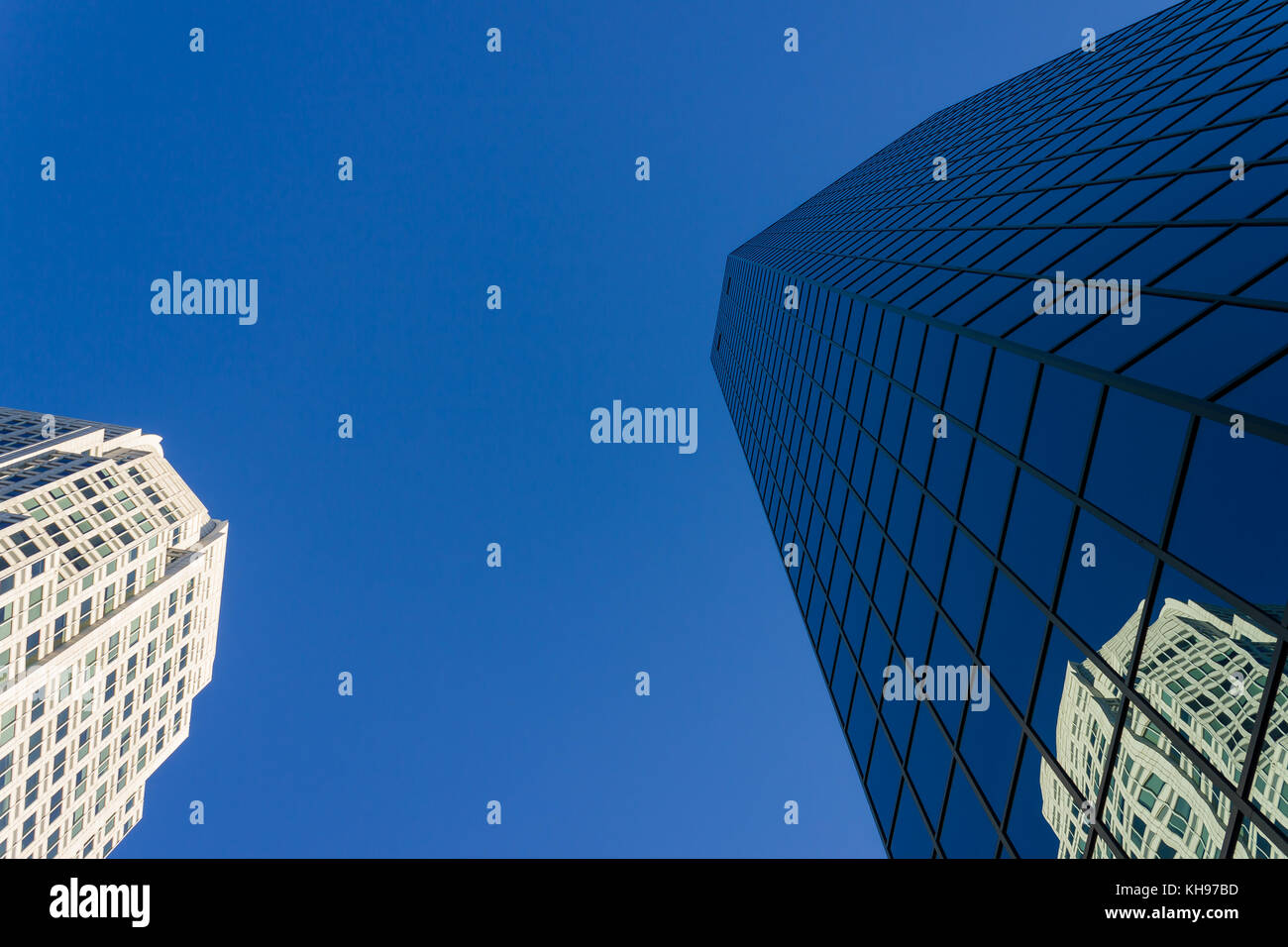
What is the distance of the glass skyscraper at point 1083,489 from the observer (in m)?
7.31

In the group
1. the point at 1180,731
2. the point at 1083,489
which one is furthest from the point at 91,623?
the point at 1180,731

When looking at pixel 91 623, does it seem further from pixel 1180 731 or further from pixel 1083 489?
pixel 1180 731

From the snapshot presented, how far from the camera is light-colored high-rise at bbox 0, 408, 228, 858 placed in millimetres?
40781

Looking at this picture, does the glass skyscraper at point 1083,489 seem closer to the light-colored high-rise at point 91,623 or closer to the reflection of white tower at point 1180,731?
the reflection of white tower at point 1180,731

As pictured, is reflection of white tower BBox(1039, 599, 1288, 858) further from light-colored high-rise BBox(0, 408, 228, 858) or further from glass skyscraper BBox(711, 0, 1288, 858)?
light-colored high-rise BBox(0, 408, 228, 858)

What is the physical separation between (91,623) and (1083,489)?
59.8 m

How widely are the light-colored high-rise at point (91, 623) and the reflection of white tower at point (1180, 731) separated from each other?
53200mm

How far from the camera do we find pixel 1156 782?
800 centimetres

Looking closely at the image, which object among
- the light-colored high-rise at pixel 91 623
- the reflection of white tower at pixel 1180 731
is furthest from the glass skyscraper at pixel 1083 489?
the light-colored high-rise at pixel 91 623

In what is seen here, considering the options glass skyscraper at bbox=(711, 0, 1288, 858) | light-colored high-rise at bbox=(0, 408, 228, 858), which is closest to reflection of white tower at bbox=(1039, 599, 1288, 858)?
glass skyscraper at bbox=(711, 0, 1288, 858)

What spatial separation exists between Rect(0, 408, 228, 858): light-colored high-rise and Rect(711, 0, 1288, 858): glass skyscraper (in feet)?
158

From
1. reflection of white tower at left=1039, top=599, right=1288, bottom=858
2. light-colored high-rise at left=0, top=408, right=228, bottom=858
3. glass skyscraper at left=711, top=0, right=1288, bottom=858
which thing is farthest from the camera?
light-colored high-rise at left=0, top=408, right=228, bottom=858

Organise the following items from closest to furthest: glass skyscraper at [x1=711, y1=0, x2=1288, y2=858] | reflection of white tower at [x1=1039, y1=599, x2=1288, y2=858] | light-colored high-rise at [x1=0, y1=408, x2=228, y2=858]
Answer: reflection of white tower at [x1=1039, y1=599, x2=1288, y2=858] → glass skyscraper at [x1=711, y1=0, x2=1288, y2=858] → light-colored high-rise at [x1=0, y1=408, x2=228, y2=858]
